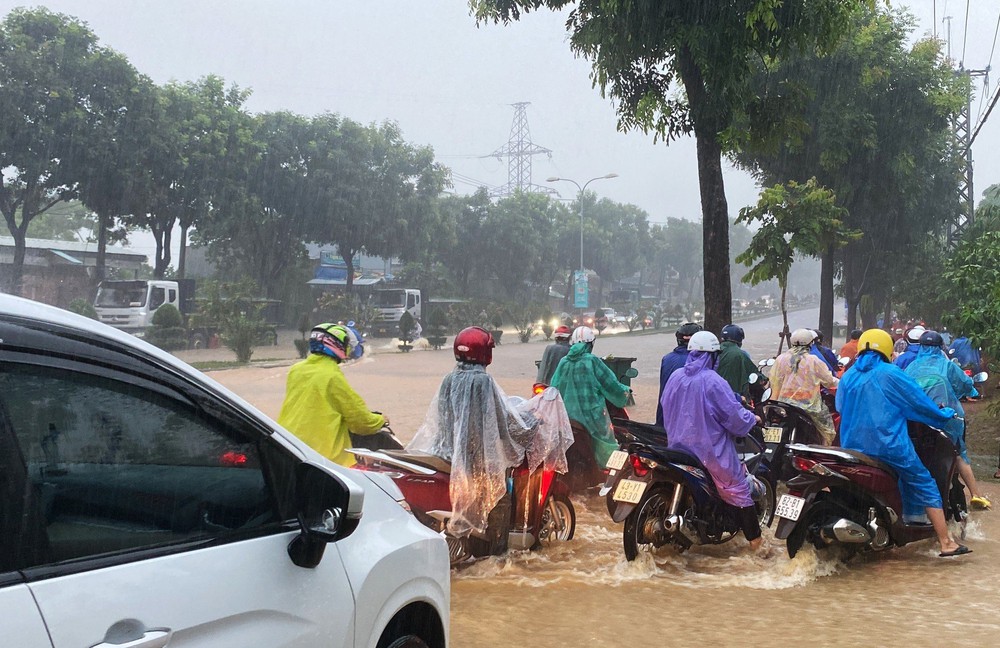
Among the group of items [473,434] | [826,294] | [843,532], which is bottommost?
[843,532]

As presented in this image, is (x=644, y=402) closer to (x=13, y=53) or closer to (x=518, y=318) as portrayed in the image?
(x=13, y=53)

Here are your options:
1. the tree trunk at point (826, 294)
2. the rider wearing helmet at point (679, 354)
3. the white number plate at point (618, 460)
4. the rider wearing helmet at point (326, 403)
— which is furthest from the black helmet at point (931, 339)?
the tree trunk at point (826, 294)

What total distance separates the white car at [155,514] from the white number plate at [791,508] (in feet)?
11.8

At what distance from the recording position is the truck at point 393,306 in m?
38.2

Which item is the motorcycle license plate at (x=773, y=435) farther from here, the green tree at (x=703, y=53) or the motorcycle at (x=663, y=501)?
the green tree at (x=703, y=53)

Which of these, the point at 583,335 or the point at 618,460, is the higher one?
the point at 583,335

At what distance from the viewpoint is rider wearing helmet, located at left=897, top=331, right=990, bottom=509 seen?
23.5ft

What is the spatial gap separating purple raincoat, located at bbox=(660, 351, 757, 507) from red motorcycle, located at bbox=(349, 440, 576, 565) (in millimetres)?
907

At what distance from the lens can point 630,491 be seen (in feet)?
18.3

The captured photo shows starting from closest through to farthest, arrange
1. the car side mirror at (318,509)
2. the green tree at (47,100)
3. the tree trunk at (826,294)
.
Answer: the car side mirror at (318,509) < the tree trunk at (826,294) < the green tree at (47,100)

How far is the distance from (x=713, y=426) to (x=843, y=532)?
0.99 metres

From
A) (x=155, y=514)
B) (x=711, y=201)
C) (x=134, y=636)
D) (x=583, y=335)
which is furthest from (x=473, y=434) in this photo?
(x=711, y=201)

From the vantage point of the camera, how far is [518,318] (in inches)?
1827

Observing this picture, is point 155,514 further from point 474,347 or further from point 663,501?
point 663,501
